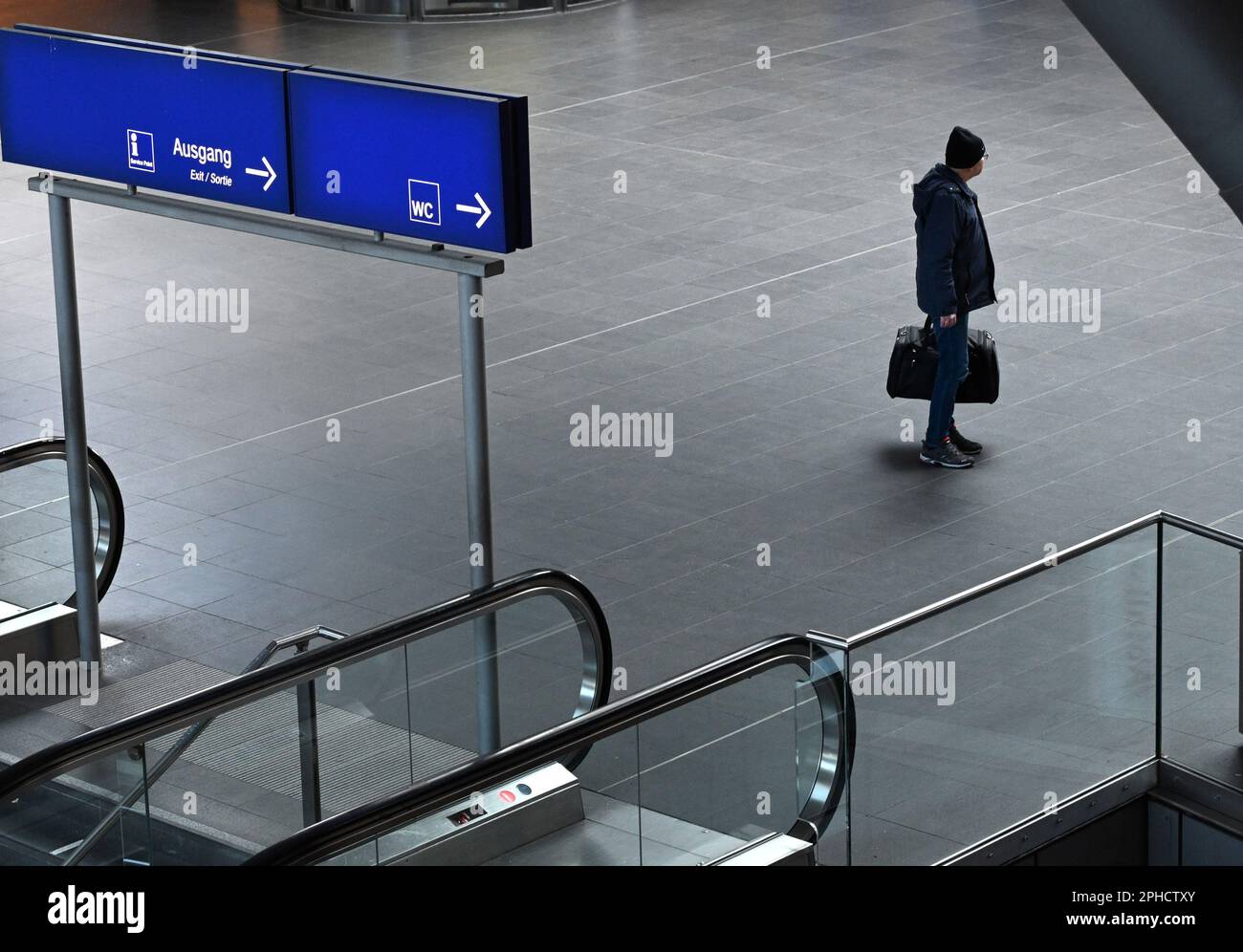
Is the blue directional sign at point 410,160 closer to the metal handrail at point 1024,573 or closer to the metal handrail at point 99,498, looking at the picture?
the metal handrail at point 1024,573

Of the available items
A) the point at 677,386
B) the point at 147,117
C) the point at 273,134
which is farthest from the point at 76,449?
the point at 677,386

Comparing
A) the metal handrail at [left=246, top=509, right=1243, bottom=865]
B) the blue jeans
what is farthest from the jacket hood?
the metal handrail at [left=246, top=509, right=1243, bottom=865]

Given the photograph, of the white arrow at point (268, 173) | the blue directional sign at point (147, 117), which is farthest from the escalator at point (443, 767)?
the blue directional sign at point (147, 117)

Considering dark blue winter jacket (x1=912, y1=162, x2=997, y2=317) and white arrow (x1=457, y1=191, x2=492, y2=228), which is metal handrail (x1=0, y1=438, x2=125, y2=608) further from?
dark blue winter jacket (x1=912, y1=162, x2=997, y2=317)

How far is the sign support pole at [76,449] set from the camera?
8.76 m

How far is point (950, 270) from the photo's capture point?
34.9 feet

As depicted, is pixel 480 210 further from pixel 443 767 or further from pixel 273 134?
pixel 443 767

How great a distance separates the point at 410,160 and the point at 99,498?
3.17 m

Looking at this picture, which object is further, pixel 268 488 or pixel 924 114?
pixel 924 114

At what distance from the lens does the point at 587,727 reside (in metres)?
6.14

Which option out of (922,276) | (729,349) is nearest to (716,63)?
(729,349)

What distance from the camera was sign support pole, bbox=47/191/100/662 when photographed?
28.7 ft

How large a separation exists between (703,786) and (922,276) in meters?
4.97
